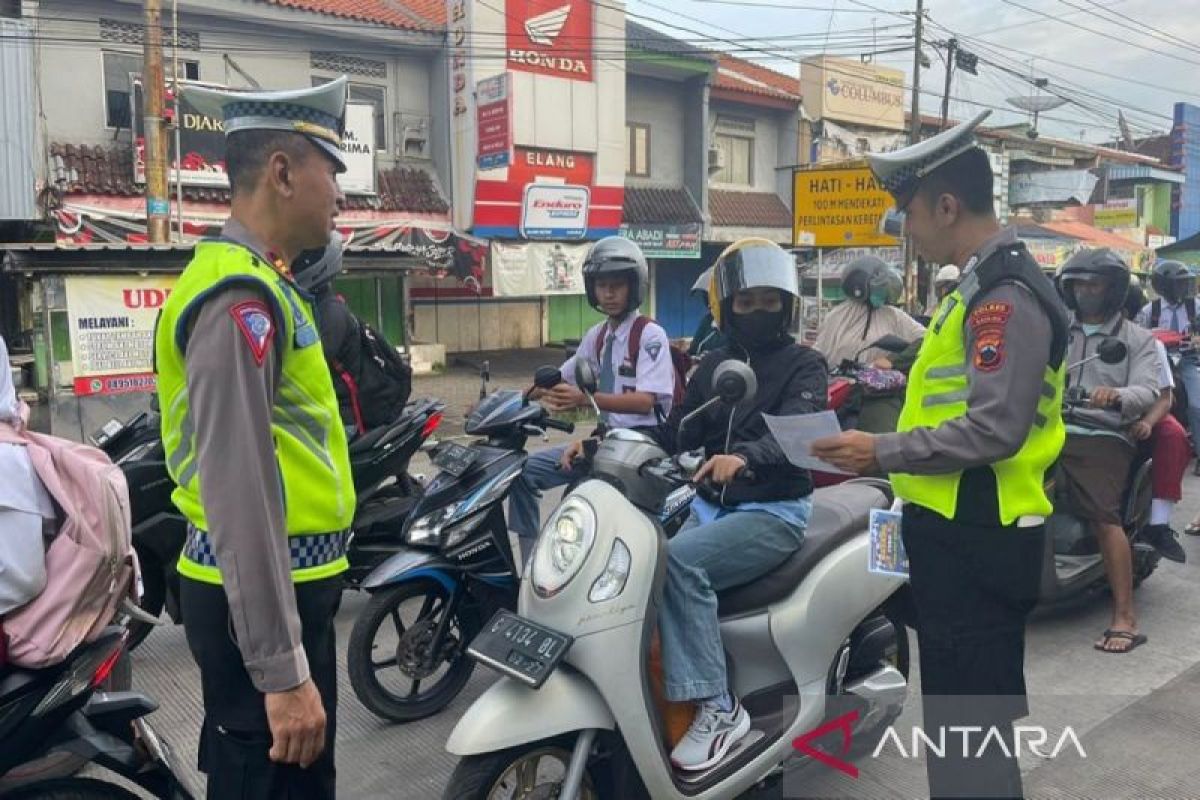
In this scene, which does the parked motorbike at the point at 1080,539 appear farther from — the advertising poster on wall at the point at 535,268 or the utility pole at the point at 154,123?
the advertising poster on wall at the point at 535,268

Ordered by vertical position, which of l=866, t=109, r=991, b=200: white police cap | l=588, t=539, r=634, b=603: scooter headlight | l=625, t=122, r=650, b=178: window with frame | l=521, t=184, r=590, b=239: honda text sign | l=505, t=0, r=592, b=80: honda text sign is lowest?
l=588, t=539, r=634, b=603: scooter headlight

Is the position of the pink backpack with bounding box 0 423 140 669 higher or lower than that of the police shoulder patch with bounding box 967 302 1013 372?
lower

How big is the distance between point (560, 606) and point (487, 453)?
4.46 feet

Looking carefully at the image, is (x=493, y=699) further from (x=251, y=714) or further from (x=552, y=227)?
(x=552, y=227)

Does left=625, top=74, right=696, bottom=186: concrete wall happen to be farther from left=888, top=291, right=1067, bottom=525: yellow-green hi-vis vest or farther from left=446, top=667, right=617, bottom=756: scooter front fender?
left=446, top=667, right=617, bottom=756: scooter front fender

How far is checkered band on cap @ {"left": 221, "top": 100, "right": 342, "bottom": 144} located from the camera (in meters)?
1.75

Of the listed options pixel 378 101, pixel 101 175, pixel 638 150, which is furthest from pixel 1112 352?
pixel 638 150

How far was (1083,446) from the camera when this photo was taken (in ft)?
14.7

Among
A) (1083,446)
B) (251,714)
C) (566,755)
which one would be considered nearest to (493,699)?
(566,755)

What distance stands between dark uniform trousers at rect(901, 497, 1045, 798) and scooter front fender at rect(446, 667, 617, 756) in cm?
82

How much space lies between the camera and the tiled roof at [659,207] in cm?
1884

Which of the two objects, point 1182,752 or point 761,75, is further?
point 761,75

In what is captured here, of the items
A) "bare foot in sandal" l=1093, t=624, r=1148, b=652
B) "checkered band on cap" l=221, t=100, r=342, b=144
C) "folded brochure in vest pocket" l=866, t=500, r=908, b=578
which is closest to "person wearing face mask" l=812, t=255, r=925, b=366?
"bare foot in sandal" l=1093, t=624, r=1148, b=652

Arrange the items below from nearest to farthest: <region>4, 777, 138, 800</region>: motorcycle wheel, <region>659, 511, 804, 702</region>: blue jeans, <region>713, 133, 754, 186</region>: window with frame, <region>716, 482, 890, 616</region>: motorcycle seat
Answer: <region>4, 777, 138, 800</region>: motorcycle wheel
<region>659, 511, 804, 702</region>: blue jeans
<region>716, 482, 890, 616</region>: motorcycle seat
<region>713, 133, 754, 186</region>: window with frame
